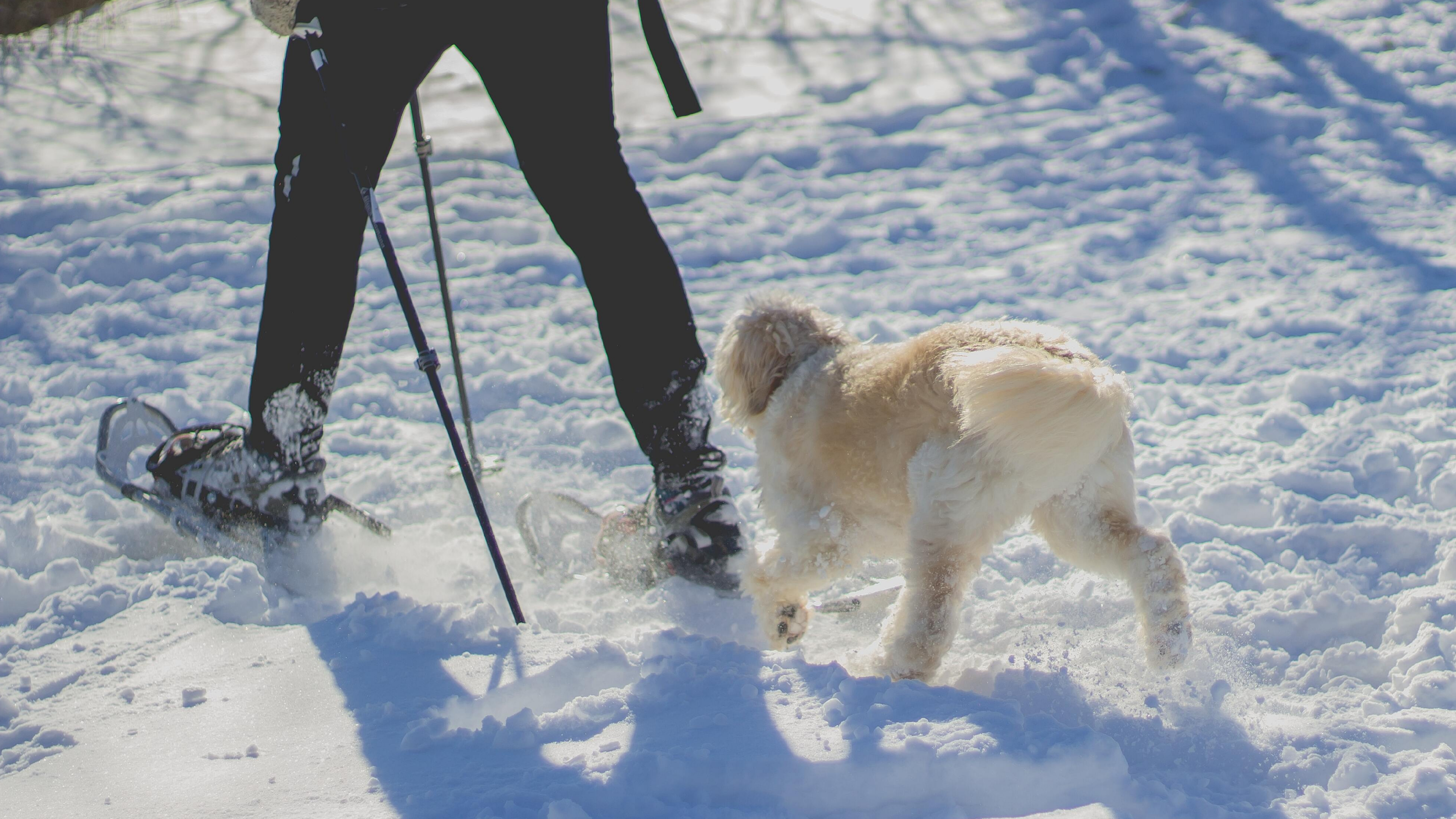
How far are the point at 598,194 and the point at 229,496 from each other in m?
1.27

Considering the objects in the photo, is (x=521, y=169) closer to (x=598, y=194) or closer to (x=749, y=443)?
(x=598, y=194)

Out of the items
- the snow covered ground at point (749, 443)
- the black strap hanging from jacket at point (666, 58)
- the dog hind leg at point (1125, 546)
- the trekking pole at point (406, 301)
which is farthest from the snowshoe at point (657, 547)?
the black strap hanging from jacket at point (666, 58)

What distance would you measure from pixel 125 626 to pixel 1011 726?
204 cm

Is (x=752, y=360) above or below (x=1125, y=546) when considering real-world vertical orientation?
above

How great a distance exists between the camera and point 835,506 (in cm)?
261

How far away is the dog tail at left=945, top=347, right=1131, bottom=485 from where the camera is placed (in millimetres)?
2061

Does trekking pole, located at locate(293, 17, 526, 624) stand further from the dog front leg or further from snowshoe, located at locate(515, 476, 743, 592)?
the dog front leg

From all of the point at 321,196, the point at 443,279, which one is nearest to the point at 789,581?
the point at 321,196

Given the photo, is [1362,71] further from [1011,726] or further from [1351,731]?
[1011,726]

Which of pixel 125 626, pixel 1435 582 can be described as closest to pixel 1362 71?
pixel 1435 582

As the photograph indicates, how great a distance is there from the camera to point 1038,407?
207 centimetres

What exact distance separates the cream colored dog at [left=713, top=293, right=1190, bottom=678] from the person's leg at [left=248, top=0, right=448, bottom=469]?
1052 millimetres

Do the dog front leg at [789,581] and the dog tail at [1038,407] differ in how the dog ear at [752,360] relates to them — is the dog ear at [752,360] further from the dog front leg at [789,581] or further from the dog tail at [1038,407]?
the dog tail at [1038,407]

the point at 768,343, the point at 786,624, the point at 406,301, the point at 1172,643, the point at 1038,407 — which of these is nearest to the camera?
the point at 1038,407
